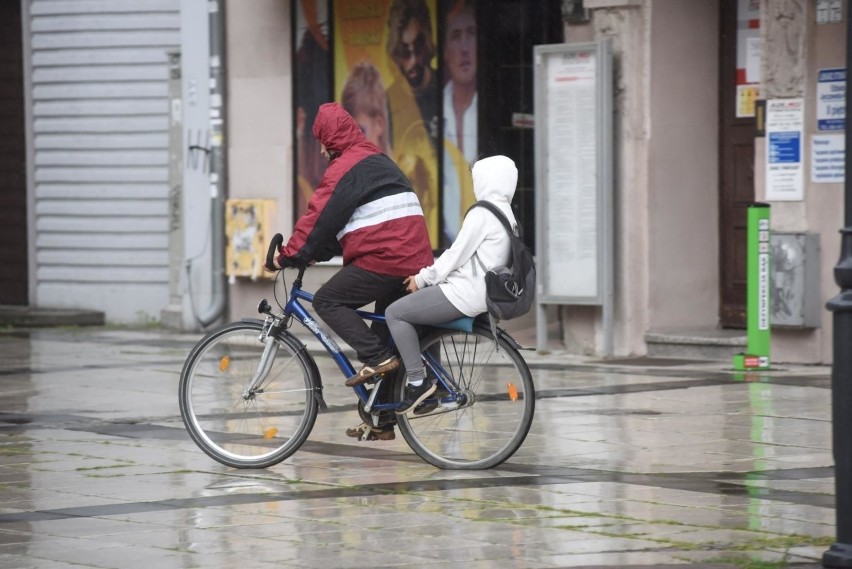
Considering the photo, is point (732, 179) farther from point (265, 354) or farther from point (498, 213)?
point (265, 354)

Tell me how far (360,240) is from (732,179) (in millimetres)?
7007

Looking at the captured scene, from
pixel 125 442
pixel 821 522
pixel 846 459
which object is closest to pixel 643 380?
pixel 125 442

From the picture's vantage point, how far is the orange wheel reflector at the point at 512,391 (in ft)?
27.0

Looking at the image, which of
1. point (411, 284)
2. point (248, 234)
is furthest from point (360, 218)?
point (248, 234)

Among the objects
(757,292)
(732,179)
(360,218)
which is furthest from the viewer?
(732,179)

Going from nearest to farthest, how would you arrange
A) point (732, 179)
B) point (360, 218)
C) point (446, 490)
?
point (446, 490), point (360, 218), point (732, 179)

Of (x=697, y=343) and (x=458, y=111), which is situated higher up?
(x=458, y=111)

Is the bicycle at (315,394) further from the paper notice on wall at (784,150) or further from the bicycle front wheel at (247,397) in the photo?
the paper notice on wall at (784,150)

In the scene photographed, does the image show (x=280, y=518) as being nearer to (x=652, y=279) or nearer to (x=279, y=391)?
(x=279, y=391)

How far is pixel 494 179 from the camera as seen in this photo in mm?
8375

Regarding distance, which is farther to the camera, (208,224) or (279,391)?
(208,224)

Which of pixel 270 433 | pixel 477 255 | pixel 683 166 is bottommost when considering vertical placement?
pixel 270 433

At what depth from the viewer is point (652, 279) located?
47.3 ft

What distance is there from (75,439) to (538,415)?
2.76 metres
